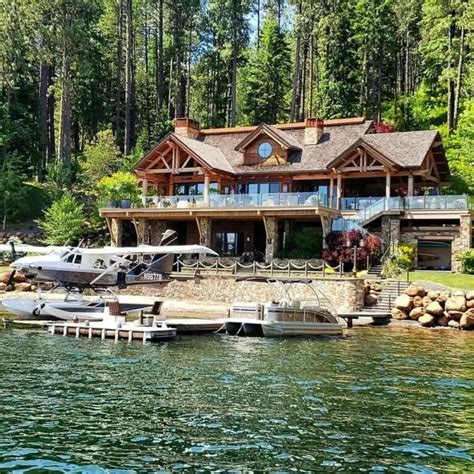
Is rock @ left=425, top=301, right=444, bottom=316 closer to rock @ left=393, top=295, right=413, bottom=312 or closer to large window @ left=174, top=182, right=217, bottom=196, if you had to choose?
rock @ left=393, top=295, right=413, bottom=312

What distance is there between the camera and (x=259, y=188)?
42625mm

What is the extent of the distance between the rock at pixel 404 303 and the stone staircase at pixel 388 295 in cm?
102

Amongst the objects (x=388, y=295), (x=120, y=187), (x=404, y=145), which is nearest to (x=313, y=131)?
(x=404, y=145)

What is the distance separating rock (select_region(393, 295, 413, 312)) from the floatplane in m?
9.07

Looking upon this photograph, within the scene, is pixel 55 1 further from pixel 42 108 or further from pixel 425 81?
pixel 425 81

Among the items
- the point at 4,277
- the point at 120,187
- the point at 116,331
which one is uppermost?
the point at 120,187

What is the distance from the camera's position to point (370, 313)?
2762 centimetres

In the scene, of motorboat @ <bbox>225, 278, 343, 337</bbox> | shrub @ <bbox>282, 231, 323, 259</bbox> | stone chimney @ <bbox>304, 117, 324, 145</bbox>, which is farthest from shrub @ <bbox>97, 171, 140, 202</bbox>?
motorboat @ <bbox>225, 278, 343, 337</bbox>

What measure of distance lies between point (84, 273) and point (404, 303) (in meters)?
14.1

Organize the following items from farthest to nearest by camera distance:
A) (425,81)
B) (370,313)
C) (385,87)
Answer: (385,87), (425,81), (370,313)

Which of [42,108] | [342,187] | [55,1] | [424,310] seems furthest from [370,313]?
[42,108]

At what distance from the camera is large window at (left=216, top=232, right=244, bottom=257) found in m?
41.3

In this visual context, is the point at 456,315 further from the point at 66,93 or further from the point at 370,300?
the point at 66,93

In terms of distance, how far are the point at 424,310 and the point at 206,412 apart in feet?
60.9
